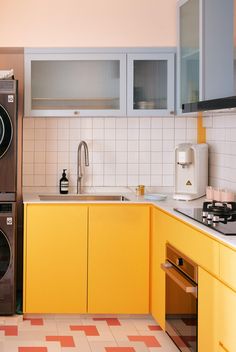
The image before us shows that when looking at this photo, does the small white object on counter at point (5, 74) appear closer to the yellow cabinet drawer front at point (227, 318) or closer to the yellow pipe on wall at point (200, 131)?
the yellow pipe on wall at point (200, 131)

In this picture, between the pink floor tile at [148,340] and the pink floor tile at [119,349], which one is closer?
the pink floor tile at [119,349]

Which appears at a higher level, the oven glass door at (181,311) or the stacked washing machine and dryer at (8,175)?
the stacked washing machine and dryer at (8,175)

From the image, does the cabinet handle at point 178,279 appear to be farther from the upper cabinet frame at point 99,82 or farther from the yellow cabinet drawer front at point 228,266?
the upper cabinet frame at point 99,82

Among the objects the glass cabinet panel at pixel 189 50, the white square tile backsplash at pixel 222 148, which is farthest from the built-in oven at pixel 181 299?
the glass cabinet panel at pixel 189 50

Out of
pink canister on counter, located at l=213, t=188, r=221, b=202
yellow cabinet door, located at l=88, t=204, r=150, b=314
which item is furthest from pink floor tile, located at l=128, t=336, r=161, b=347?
pink canister on counter, located at l=213, t=188, r=221, b=202

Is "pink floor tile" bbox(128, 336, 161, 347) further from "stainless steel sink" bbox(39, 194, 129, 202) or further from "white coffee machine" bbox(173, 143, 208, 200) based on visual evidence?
"stainless steel sink" bbox(39, 194, 129, 202)

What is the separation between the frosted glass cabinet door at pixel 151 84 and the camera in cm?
520

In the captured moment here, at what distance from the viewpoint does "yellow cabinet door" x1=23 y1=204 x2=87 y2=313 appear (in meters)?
4.87

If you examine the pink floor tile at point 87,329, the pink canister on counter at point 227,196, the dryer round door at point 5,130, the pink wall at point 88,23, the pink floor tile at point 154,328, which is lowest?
the pink floor tile at point 87,329

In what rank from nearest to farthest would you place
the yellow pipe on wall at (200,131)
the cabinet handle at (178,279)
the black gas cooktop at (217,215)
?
the black gas cooktop at (217,215) → the cabinet handle at (178,279) → the yellow pipe on wall at (200,131)

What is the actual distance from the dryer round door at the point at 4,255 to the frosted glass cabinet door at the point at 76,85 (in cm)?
98

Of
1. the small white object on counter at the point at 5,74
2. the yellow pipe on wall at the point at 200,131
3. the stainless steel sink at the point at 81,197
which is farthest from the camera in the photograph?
the yellow pipe on wall at the point at 200,131

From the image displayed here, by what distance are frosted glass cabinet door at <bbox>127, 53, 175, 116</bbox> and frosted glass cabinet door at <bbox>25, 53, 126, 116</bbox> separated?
68 millimetres

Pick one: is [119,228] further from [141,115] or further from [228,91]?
[228,91]
